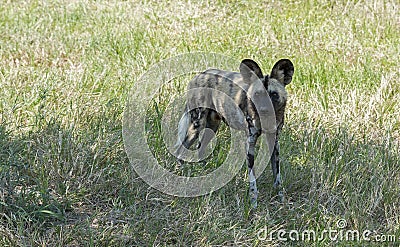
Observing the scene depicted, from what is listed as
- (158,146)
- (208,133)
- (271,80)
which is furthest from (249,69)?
(158,146)

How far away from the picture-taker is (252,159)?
362 centimetres

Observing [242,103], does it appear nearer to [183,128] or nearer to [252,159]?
[252,159]

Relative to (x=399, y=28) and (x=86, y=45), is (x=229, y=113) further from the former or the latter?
(x=399, y=28)

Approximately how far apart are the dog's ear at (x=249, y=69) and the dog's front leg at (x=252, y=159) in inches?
11.4

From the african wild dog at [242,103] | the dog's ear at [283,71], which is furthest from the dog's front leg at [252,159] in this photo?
the dog's ear at [283,71]

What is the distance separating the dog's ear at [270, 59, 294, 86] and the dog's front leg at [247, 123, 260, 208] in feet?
1.08

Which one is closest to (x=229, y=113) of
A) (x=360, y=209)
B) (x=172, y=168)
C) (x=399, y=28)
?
(x=172, y=168)

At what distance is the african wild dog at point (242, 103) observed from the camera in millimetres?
3488

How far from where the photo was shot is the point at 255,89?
11.6 feet

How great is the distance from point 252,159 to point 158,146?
2.94 feet

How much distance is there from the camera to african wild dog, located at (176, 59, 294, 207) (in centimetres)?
349

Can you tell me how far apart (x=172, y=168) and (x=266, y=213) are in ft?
2.50

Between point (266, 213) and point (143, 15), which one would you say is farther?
point (143, 15)

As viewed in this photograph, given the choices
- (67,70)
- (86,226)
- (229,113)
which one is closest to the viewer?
(86,226)
